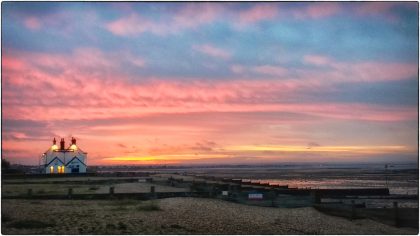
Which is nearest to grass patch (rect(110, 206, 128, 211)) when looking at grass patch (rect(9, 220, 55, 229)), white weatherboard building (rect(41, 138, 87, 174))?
grass patch (rect(9, 220, 55, 229))

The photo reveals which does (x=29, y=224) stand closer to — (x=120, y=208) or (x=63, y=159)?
(x=120, y=208)

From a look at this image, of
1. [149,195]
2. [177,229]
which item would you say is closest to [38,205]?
[149,195]

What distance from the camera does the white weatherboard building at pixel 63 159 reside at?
64.0 meters

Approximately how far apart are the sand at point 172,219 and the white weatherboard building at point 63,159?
39868 mm

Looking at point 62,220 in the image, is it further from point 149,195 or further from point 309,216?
point 309,216

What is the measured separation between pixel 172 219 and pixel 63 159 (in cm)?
4661

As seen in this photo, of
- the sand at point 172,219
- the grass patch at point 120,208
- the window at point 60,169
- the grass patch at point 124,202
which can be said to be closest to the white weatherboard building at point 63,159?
the window at point 60,169

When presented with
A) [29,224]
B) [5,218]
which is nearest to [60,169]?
[5,218]

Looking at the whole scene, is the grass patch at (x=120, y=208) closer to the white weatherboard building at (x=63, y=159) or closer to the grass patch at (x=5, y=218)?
the grass patch at (x=5, y=218)

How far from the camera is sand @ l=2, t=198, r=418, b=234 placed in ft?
63.2

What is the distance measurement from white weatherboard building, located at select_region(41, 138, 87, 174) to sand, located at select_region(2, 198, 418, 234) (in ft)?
131

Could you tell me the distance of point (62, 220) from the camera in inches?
784

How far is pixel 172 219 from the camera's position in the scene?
70.2ft

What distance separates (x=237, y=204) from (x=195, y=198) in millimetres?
2723
